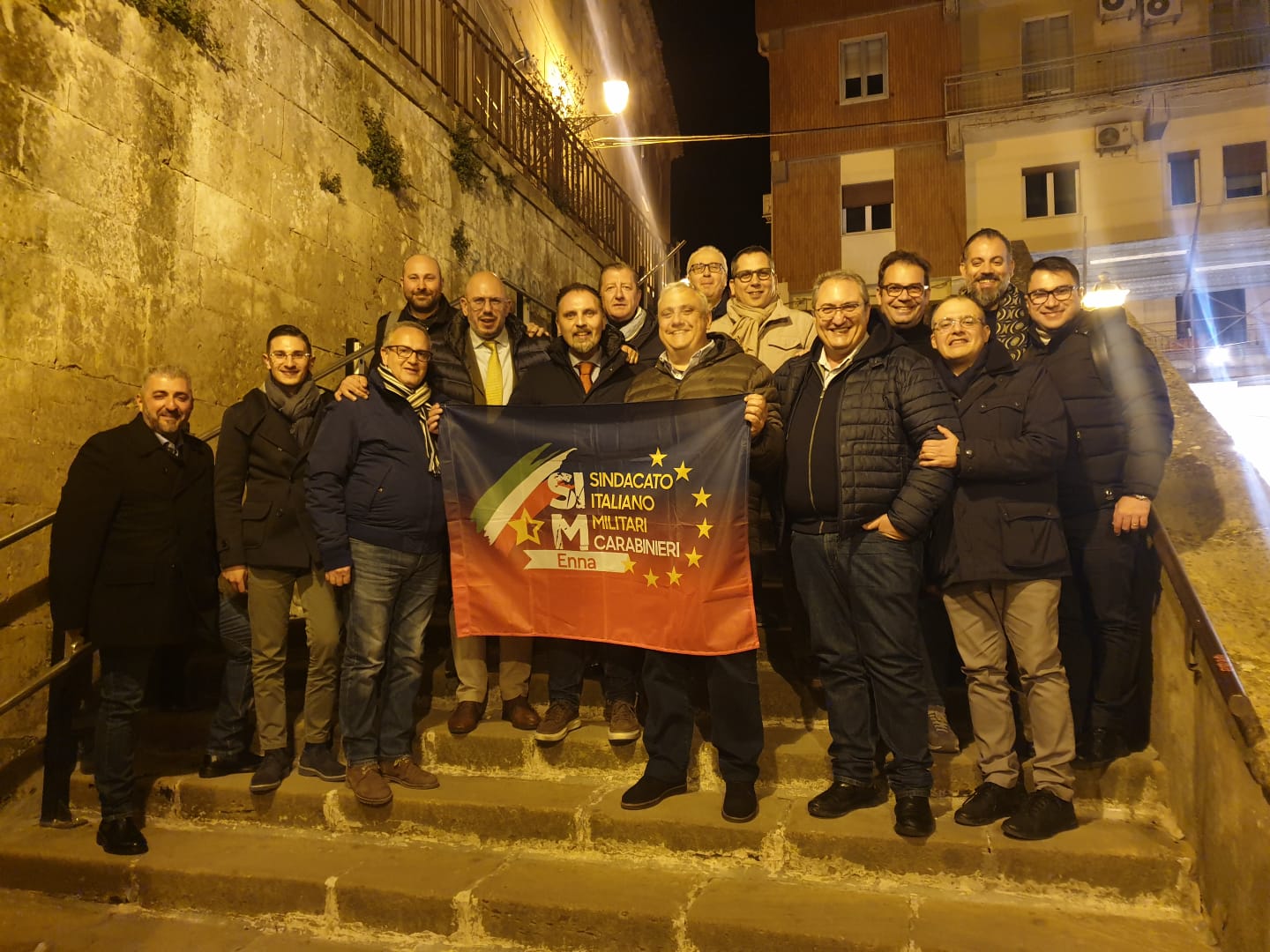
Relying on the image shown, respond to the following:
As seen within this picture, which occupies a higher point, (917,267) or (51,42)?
(51,42)

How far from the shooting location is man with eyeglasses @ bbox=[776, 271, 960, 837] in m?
3.37

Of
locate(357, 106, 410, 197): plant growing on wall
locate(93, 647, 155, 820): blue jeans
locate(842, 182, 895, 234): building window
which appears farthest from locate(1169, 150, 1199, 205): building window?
locate(93, 647, 155, 820): blue jeans

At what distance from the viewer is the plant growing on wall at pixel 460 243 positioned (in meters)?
9.34

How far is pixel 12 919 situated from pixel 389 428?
2568 millimetres

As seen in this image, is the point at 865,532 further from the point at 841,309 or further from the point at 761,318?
the point at 761,318

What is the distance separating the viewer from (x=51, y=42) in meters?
4.71


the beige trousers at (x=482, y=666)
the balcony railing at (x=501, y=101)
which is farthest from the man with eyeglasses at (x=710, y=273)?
the balcony railing at (x=501, y=101)

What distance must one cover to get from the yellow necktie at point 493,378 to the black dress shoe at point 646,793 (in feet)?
7.11

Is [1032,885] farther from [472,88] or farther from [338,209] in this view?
[472,88]

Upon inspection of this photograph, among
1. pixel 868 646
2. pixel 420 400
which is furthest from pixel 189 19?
pixel 868 646

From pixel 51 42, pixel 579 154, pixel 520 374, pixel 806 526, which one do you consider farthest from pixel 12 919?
pixel 579 154

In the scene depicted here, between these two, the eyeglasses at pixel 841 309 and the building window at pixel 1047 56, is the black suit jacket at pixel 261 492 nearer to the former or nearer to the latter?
the eyeglasses at pixel 841 309

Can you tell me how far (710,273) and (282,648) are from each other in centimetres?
323

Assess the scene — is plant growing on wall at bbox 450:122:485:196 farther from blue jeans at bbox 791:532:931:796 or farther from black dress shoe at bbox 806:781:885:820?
black dress shoe at bbox 806:781:885:820
